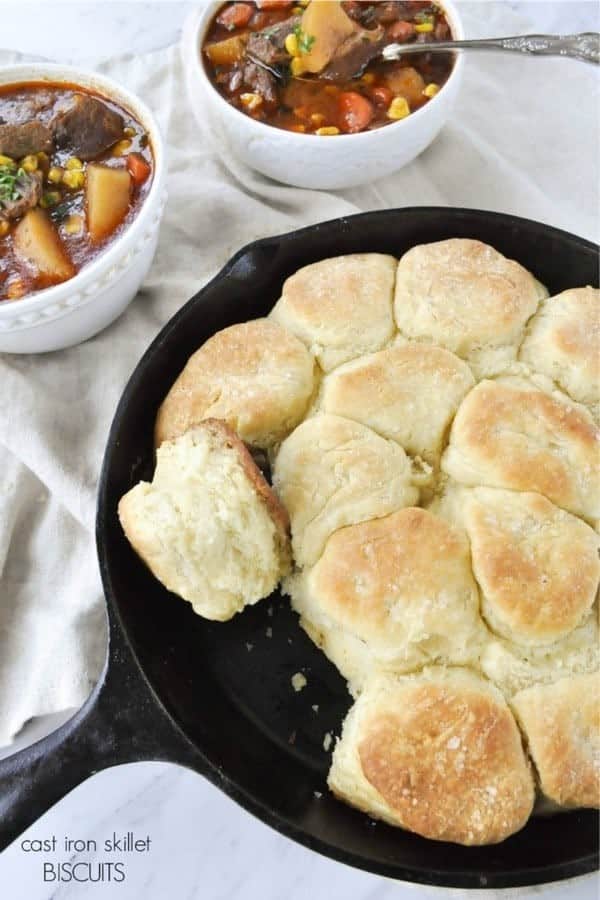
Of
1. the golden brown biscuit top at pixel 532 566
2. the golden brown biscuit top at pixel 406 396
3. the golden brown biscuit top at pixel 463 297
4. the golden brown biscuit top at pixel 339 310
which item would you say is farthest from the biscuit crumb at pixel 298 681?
the golden brown biscuit top at pixel 463 297

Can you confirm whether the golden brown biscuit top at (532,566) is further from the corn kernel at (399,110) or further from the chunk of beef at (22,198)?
the chunk of beef at (22,198)

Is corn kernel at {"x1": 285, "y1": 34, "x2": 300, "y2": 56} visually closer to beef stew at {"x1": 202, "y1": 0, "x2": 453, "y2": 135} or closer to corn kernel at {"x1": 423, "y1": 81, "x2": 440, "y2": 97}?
beef stew at {"x1": 202, "y1": 0, "x2": 453, "y2": 135}

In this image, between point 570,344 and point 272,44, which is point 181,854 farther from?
point 272,44

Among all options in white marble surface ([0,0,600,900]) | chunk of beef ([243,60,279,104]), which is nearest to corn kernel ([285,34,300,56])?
chunk of beef ([243,60,279,104])

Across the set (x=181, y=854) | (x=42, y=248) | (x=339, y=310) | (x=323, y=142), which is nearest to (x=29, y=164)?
(x=42, y=248)

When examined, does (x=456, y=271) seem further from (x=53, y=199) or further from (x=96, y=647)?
(x=96, y=647)

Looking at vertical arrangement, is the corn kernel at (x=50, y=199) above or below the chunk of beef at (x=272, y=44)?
below

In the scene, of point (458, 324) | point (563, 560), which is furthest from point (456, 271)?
point (563, 560)
